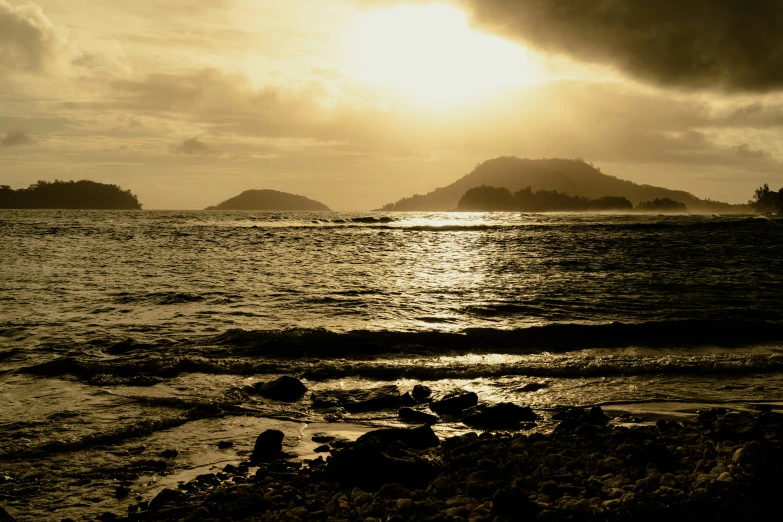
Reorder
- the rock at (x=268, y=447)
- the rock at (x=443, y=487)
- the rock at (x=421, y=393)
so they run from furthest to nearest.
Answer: the rock at (x=421, y=393) → the rock at (x=268, y=447) → the rock at (x=443, y=487)

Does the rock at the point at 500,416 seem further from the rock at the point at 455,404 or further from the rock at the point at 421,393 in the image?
the rock at the point at 421,393

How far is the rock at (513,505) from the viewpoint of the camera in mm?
6891

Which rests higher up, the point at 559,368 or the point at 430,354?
the point at 559,368

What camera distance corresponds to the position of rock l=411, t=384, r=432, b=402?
1395cm

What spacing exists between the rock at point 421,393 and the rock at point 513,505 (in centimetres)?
678

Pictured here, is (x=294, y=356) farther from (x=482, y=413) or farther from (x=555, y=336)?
(x=555, y=336)

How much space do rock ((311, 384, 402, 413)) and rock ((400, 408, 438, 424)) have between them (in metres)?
0.85

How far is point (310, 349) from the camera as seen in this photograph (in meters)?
19.3

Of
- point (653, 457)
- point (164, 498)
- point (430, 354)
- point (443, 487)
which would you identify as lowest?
point (430, 354)

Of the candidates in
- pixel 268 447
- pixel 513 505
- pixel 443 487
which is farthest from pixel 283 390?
pixel 513 505

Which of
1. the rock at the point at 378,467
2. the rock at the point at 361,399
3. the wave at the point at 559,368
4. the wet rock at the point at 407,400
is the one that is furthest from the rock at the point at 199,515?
the wave at the point at 559,368

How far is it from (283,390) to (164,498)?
595 centimetres

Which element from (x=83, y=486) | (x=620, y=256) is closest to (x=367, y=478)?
(x=83, y=486)

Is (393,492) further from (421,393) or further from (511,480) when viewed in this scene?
(421,393)
